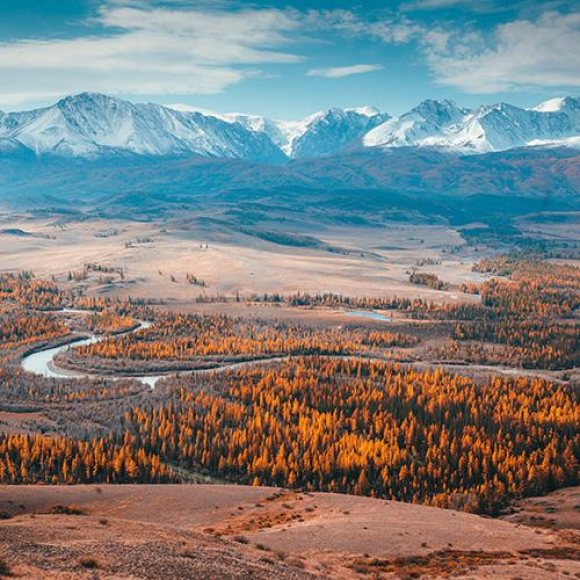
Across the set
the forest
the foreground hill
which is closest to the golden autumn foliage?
the forest

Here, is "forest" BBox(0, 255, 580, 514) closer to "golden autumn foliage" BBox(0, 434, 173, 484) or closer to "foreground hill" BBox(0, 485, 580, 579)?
"golden autumn foliage" BBox(0, 434, 173, 484)

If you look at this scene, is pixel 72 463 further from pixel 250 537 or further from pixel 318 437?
pixel 250 537

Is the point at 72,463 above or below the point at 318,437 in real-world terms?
below

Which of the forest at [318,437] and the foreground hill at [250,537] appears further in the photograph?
the forest at [318,437]

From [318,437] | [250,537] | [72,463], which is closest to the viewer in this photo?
[250,537]

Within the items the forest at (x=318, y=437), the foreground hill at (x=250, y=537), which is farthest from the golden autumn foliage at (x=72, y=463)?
the foreground hill at (x=250, y=537)

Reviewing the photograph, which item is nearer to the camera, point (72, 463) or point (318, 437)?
point (72, 463)

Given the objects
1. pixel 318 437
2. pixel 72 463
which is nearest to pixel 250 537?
pixel 72 463

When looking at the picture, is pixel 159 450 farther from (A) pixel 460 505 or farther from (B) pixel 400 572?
(B) pixel 400 572

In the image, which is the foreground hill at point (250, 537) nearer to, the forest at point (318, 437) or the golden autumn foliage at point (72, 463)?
the golden autumn foliage at point (72, 463)
